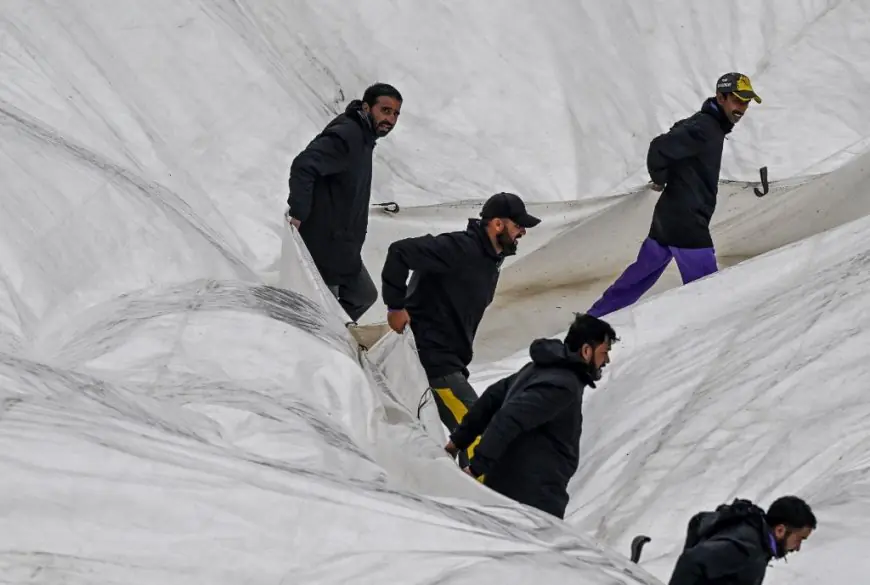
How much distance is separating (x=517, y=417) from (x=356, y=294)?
47.4 inches

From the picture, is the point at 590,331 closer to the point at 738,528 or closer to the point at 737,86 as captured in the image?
the point at 738,528

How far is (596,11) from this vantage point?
18.7ft

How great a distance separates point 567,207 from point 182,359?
238cm

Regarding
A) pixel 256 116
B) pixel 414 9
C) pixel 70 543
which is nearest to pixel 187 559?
pixel 70 543

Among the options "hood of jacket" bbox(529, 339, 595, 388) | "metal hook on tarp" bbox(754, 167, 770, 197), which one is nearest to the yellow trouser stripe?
"hood of jacket" bbox(529, 339, 595, 388)

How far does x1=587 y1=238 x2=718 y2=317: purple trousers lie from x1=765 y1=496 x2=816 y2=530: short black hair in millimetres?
1849

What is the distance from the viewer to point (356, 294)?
3998 mm

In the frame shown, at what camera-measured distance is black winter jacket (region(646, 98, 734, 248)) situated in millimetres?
4352

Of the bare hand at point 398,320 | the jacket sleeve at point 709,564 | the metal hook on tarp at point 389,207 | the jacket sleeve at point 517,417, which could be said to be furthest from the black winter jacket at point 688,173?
the jacket sleeve at point 709,564

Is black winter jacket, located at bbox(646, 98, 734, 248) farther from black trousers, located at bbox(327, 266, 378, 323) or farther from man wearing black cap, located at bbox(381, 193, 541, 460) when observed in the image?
man wearing black cap, located at bbox(381, 193, 541, 460)

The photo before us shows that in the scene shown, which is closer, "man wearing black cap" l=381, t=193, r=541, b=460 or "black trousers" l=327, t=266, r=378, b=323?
"man wearing black cap" l=381, t=193, r=541, b=460

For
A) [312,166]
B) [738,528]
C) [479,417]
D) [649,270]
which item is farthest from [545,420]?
[649,270]

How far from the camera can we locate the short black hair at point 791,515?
261 centimetres

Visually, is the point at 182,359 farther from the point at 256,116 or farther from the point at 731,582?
the point at 256,116
